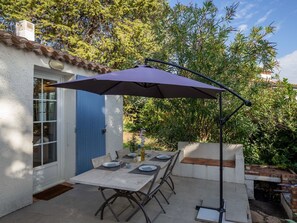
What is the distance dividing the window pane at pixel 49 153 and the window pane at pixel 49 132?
0.13 metres

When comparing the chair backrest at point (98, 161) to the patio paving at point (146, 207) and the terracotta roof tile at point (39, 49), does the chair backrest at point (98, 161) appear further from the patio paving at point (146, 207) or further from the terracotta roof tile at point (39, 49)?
the terracotta roof tile at point (39, 49)

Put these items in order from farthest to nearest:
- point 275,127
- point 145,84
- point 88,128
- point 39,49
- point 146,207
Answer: point 275,127
point 88,128
point 145,84
point 39,49
point 146,207

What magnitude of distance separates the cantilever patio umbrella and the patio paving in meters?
0.49

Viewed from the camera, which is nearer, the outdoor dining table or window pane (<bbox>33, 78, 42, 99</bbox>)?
the outdoor dining table

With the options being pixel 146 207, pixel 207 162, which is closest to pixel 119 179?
pixel 146 207

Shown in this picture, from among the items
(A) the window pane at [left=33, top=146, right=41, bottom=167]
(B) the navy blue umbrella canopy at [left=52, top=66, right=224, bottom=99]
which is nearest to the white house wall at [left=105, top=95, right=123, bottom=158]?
(B) the navy blue umbrella canopy at [left=52, top=66, right=224, bottom=99]

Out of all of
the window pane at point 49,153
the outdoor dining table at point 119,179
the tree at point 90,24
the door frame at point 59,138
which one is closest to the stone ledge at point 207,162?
the outdoor dining table at point 119,179

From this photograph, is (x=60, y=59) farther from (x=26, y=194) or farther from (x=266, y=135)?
(x=266, y=135)

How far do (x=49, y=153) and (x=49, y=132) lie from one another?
0.46 metres

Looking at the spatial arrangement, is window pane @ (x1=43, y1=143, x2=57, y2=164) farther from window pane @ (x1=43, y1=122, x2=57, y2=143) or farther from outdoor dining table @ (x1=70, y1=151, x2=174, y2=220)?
outdoor dining table @ (x1=70, y1=151, x2=174, y2=220)

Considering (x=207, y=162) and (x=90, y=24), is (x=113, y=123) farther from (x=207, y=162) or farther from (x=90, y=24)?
(x=90, y=24)

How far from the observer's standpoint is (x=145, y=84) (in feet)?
15.4

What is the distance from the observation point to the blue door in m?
5.53

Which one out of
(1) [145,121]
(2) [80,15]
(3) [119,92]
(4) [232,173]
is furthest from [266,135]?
(2) [80,15]
